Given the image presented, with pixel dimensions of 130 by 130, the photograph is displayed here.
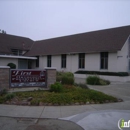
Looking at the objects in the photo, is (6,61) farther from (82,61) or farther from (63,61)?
(82,61)

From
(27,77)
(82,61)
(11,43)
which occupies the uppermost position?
(11,43)

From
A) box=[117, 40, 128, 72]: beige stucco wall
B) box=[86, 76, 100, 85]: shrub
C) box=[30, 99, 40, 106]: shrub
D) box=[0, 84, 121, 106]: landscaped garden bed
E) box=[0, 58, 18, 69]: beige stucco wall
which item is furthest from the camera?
box=[0, 58, 18, 69]: beige stucco wall

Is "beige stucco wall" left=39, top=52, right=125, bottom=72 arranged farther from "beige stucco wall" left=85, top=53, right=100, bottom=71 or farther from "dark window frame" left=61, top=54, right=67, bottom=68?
"dark window frame" left=61, top=54, right=67, bottom=68

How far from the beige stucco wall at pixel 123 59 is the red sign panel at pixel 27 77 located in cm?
1462

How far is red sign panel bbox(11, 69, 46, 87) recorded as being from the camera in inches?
431

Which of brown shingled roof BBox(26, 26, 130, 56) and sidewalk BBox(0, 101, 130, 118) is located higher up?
brown shingled roof BBox(26, 26, 130, 56)

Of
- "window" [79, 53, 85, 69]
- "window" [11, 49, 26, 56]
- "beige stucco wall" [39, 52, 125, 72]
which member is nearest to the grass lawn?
"beige stucco wall" [39, 52, 125, 72]

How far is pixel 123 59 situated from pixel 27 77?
16.7m

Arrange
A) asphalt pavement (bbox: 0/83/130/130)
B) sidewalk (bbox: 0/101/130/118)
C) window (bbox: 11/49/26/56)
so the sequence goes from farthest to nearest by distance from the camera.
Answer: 1. window (bbox: 11/49/26/56)
2. sidewalk (bbox: 0/101/130/118)
3. asphalt pavement (bbox: 0/83/130/130)

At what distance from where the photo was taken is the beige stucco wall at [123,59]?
23.2 m

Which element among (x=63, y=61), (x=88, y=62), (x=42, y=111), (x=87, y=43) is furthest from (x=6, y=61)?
(x=42, y=111)

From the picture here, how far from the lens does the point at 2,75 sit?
34.6 ft

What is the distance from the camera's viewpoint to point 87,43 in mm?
28094

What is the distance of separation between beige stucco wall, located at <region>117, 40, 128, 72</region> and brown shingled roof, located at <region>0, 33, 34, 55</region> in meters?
20.0
